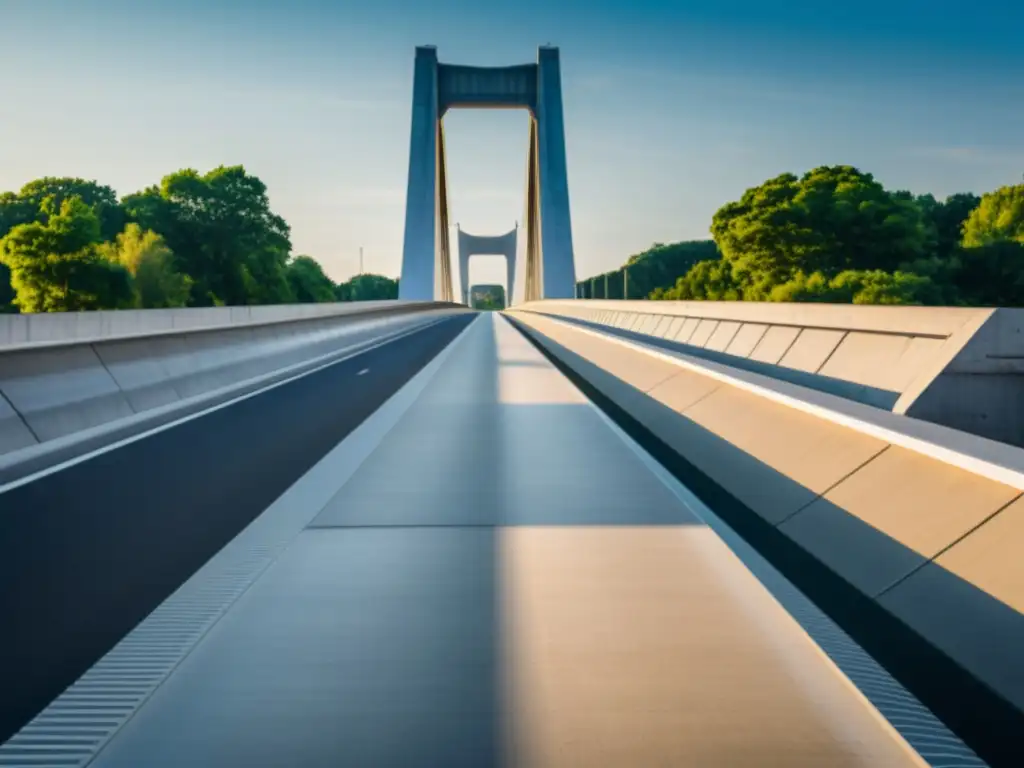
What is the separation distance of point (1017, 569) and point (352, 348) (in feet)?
92.4

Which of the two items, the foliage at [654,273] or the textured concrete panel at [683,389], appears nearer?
the textured concrete panel at [683,389]

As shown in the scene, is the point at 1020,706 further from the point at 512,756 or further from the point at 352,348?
the point at 352,348

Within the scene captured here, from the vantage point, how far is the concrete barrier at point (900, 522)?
416 centimetres

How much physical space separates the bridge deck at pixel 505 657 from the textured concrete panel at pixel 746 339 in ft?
42.2

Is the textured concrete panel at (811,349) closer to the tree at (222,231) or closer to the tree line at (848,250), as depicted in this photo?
the tree line at (848,250)

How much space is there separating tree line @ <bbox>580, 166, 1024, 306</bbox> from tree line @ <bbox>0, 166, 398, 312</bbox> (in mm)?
47008

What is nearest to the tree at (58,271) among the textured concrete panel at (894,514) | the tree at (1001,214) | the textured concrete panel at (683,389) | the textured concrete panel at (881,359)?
the textured concrete panel at (683,389)

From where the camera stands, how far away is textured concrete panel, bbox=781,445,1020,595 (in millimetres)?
4879

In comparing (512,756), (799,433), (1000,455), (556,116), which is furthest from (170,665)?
(556,116)

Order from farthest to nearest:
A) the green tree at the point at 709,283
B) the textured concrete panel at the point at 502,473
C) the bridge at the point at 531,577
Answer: the green tree at the point at 709,283, the textured concrete panel at the point at 502,473, the bridge at the point at 531,577

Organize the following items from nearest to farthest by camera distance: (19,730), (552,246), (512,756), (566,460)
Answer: (512,756) < (19,730) < (566,460) < (552,246)

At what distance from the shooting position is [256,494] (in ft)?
25.8

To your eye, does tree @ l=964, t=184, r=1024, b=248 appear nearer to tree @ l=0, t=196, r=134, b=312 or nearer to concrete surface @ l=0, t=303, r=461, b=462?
tree @ l=0, t=196, r=134, b=312

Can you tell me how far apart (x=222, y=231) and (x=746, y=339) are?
8934 cm
